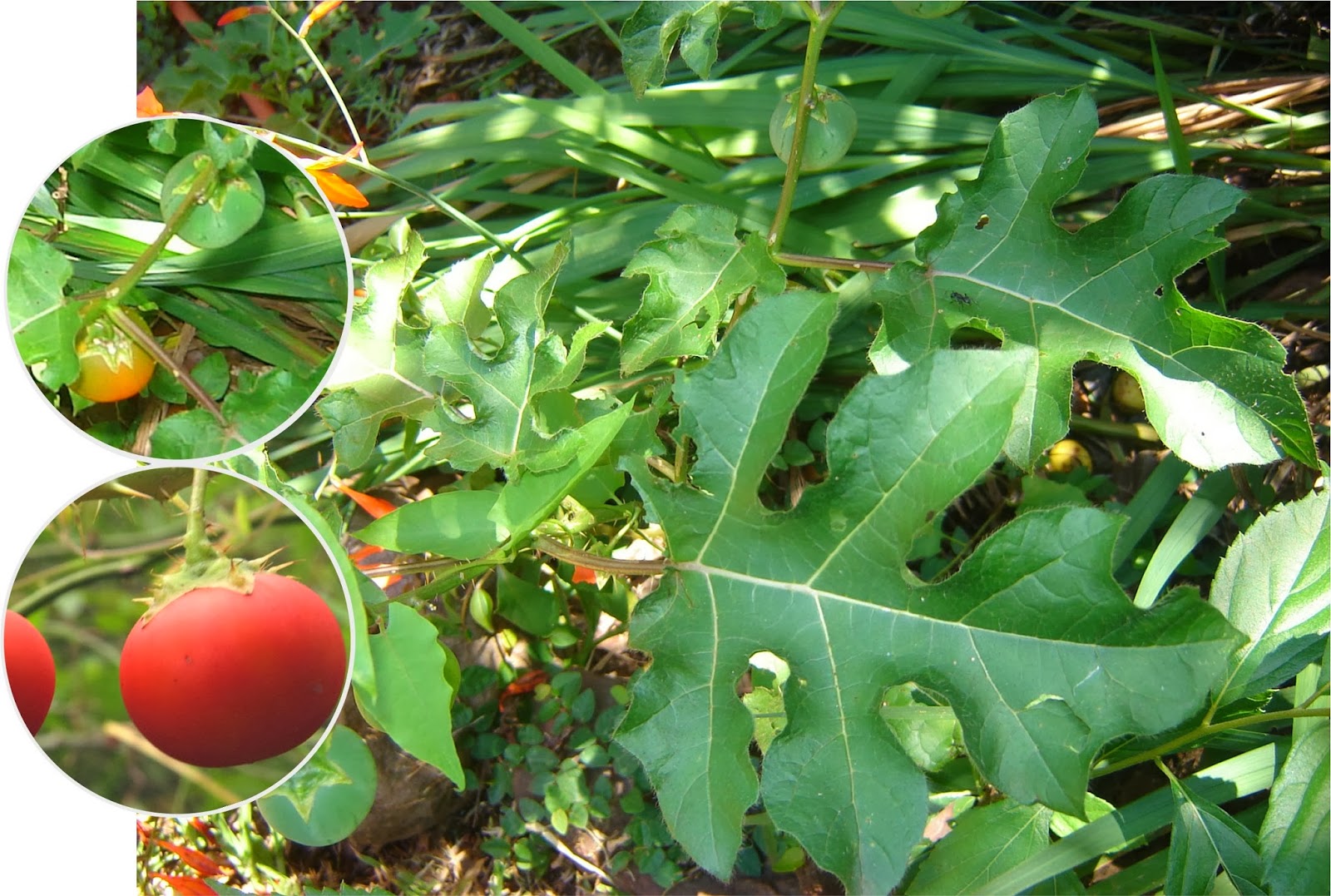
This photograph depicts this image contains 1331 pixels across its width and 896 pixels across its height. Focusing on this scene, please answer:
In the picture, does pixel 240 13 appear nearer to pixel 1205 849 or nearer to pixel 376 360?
pixel 376 360

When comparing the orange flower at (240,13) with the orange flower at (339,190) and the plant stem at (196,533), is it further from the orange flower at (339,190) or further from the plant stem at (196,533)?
the plant stem at (196,533)

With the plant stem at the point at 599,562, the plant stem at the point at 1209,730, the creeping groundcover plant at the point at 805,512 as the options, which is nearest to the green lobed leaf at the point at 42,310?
the creeping groundcover plant at the point at 805,512

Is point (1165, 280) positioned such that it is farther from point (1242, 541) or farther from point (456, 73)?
point (456, 73)

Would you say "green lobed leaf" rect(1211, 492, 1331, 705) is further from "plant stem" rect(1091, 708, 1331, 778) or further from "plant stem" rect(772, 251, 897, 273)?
"plant stem" rect(772, 251, 897, 273)

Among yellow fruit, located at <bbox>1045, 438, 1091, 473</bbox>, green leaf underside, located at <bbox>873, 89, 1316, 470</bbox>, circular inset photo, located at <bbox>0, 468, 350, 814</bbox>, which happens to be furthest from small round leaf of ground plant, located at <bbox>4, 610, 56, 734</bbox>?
yellow fruit, located at <bbox>1045, 438, 1091, 473</bbox>

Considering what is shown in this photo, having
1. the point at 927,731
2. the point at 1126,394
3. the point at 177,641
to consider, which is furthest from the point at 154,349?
the point at 1126,394
